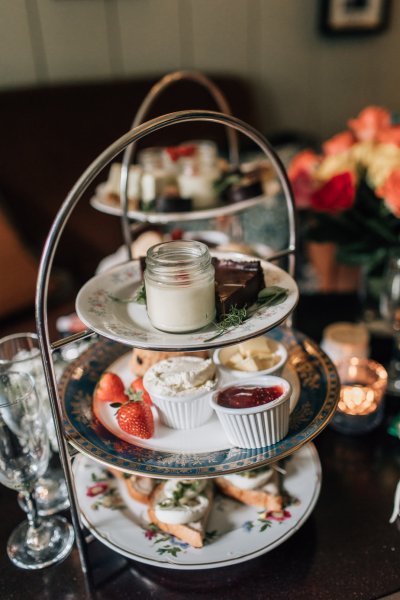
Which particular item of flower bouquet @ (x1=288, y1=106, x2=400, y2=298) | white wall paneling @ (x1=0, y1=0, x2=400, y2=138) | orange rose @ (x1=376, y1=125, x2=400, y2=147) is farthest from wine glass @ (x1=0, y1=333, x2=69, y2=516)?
white wall paneling @ (x1=0, y1=0, x2=400, y2=138)

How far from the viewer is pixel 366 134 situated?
51.0 inches

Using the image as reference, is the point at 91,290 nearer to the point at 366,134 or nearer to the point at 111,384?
the point at 111,384

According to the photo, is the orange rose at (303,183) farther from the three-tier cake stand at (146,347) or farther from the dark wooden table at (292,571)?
the dark wooden table at (292,571)

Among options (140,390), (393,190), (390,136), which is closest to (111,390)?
(140,390)

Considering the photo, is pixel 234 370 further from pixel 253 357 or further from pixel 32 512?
pixel 32 512

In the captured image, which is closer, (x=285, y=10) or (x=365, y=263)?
(x=365, y=263)

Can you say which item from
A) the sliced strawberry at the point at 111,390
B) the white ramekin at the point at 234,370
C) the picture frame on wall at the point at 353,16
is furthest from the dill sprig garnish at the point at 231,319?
the picture frame on wall at the point at 353,16

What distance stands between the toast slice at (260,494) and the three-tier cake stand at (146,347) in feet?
0.52

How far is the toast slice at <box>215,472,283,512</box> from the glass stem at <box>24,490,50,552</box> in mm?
296

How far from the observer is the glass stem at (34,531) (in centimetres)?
85

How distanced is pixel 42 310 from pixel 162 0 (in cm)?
237

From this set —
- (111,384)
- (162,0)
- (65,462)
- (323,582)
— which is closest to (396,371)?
(323,582)

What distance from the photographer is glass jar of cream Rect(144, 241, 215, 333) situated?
68 cm

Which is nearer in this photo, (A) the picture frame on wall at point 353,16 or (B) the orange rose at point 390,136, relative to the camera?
(B) the orange rose at point 390,136
